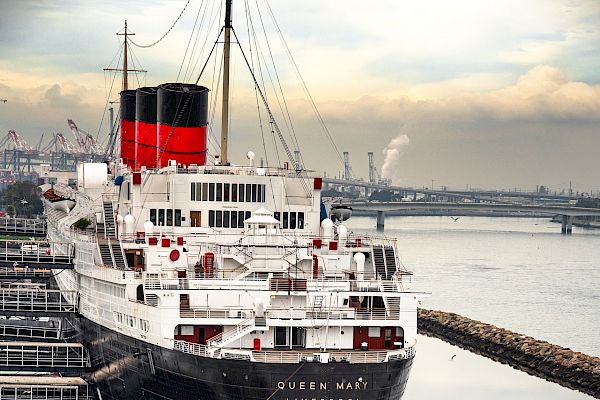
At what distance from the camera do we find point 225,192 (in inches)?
1054

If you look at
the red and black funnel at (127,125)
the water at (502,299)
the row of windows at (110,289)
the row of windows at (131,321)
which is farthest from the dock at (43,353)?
the water at (502,299)

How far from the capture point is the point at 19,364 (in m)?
28.8

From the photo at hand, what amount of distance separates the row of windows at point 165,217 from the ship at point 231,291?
0.03 metres

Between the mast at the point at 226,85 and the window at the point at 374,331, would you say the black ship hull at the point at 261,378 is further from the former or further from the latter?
the mast at the point at 226,85

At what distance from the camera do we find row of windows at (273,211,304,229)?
26969 mm

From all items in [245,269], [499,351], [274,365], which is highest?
[245,269]

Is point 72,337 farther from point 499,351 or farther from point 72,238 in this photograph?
point 499,351

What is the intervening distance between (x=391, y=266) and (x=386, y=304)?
7.29 feet

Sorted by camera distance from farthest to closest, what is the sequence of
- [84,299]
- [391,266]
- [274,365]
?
[84,299]
[391,266]
[274,365]

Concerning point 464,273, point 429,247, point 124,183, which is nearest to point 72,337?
point 124,183

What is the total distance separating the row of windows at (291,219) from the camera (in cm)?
2697

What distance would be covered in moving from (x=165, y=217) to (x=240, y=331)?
5.75 m

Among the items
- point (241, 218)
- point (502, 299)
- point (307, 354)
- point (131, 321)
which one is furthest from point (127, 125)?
point (502, 299)

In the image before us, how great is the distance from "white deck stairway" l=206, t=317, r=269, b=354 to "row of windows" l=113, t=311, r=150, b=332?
63.0 inches
